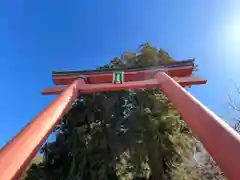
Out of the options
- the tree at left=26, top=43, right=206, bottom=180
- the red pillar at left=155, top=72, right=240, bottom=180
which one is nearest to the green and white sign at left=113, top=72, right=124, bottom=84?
the red pillar at left=155, top=72, right=240, bottom=180

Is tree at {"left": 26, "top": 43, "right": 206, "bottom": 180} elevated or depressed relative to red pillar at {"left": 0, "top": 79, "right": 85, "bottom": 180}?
elevated

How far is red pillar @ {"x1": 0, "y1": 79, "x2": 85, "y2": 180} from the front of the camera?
1.71 meters

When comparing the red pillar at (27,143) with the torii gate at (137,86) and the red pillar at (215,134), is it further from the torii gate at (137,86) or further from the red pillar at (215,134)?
the red pillar at (215,134)

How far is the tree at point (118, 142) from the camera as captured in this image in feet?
19.7

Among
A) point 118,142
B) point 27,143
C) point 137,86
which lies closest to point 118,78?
point 137,86

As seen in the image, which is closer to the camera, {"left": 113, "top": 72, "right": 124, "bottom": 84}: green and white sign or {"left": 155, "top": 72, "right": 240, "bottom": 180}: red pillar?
{"left": 155, "top": 72, "right": 240, "bottom": 180}: red pillar

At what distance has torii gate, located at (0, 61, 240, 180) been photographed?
1697 mm

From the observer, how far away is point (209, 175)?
729 centimetres

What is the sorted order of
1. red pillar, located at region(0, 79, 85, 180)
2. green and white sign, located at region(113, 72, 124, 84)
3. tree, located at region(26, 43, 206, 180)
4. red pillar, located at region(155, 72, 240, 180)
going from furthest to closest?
tree, located at region(26, 43, 206, 180), green and white sign, located at region(113, 72, 124, 84), red pillar, located at region(0, 79, 85, 180), red pillar, located at region(155, 72, 240, 180)

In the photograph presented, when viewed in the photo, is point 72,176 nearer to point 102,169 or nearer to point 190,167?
point 102,169

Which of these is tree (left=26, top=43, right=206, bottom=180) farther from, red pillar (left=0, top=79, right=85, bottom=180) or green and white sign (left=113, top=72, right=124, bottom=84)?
red pillar (left=0, top=79, right=85, bottom=180)

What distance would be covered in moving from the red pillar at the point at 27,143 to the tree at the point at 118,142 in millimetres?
3301

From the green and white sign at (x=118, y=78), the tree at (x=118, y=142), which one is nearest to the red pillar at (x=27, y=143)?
the green and white sign at (x=118, y=78)

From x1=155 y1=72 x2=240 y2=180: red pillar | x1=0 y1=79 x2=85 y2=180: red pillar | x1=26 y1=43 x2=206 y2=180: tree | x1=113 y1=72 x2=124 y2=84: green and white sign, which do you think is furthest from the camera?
x1=26 y1=43 x2=206 y2=180: tree
